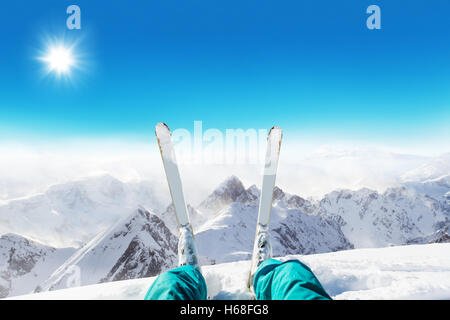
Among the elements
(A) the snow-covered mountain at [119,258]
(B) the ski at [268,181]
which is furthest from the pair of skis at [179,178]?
(A) the snow-covered mountain at [119,258]

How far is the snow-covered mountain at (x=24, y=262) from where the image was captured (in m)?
131

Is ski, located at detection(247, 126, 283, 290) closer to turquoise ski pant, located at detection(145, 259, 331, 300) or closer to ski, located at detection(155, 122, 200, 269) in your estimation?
ski, located at detection(155, 122, 200, 269)

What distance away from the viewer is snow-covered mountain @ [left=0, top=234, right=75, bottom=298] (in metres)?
131

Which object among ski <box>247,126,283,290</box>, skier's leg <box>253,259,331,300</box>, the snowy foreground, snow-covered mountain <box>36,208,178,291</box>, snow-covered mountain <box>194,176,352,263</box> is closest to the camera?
skier's leg <box>253,259,331,300</box>

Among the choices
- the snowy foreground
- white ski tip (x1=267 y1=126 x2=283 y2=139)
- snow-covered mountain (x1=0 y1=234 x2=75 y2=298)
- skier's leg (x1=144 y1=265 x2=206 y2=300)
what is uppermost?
white ski tip (x1=267 y1=126 x2=283 y2=139)

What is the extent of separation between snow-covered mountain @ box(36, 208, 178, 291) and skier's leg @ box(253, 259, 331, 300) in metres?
97.5

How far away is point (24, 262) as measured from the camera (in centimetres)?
13862

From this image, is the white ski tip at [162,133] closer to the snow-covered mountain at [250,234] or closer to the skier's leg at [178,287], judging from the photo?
the skier's leg at [178,287]

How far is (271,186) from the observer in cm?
588

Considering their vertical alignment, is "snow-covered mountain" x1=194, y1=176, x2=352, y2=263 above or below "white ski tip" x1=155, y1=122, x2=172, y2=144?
below

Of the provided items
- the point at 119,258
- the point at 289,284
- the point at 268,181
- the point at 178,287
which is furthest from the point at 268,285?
the point at 119,258

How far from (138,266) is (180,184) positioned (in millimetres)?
100189

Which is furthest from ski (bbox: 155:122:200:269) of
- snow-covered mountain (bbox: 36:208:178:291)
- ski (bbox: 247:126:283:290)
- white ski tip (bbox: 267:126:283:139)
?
snow-covered mountain (bbox: 36:208:178:291)

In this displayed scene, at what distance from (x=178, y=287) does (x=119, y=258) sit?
106 meters
